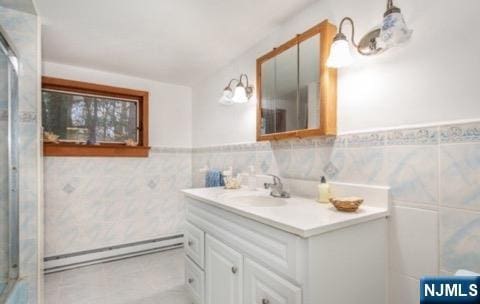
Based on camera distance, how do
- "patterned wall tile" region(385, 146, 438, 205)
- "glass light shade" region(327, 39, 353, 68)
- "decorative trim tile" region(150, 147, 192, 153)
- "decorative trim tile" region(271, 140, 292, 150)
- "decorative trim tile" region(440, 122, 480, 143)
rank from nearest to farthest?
1. "decorative trim tile" region(440, 122, 480, 143)
2. "patterned wall tile" region(385, 146, 438, 205)
3. "glass light shade" region(327, 39, 353, 68)
4. "decorative trim tile" region(271, 140, 292, 150)
5. "decorative trim tile" region(150, 147, 192, 153)

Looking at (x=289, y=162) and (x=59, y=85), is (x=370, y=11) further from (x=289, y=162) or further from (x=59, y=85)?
(x=59, y=85)

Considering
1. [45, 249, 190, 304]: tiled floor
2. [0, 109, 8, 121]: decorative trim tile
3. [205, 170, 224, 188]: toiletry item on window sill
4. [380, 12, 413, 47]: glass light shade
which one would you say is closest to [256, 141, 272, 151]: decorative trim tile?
[205, 170, 224, 188]: toiletry item on window sill

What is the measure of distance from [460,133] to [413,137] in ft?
0.50

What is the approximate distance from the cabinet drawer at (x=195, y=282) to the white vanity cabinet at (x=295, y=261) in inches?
5.2

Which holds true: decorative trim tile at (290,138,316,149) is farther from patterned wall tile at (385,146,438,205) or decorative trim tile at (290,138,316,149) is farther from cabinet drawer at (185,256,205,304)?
Result: cabinet drawer at (185,256,205,304)

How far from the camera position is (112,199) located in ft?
8.41

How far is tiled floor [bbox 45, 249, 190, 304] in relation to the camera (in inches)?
73.0

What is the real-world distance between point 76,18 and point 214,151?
1521mm

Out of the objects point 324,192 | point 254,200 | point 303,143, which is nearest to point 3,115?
point 254,200

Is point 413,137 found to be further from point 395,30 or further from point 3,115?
point 3,115

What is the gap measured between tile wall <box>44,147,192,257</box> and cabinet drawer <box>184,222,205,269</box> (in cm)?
117

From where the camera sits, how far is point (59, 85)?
7.61 ft

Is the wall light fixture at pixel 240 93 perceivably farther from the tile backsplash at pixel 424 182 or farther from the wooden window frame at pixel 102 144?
the wooden window frame at pixel 102 144

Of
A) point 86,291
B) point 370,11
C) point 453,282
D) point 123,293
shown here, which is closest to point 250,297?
point 453,282
